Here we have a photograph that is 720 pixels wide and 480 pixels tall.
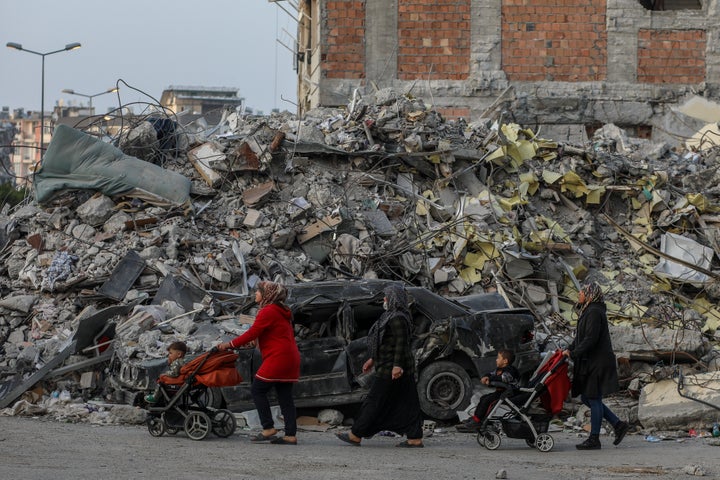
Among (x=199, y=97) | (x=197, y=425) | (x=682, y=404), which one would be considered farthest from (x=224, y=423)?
(x=199, y=97)

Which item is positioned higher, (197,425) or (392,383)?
(392,383)

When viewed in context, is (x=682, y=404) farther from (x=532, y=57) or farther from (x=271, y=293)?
Result: (x=532, y=57)

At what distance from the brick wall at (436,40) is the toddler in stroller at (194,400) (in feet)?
56.4

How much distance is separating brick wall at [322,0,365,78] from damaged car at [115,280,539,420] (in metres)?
14.6

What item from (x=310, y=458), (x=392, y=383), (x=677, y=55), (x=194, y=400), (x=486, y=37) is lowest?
(x=310, y=458)

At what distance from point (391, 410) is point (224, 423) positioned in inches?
63.7

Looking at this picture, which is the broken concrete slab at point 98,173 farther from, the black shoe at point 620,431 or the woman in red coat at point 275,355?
the black shoe at point 620,431

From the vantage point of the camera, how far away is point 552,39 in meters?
27.1

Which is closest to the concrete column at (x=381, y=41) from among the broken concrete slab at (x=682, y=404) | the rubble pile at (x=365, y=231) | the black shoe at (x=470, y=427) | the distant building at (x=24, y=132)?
the rubble pile at (x=365, y=231)

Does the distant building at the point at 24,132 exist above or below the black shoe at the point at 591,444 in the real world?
above

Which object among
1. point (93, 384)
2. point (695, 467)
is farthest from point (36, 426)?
point (695, 467)

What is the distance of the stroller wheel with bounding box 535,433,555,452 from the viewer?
10250 millimetres

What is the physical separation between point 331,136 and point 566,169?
393 cm

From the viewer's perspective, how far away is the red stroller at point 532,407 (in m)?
10.3
